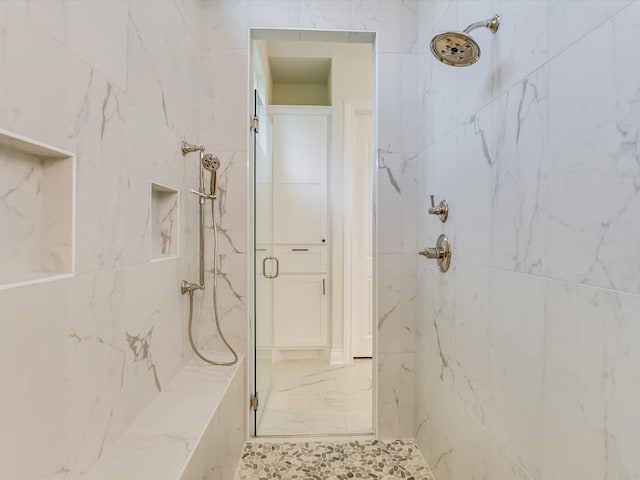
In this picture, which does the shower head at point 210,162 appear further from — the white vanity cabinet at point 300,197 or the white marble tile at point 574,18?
the white vanity cabinet at point 300,197

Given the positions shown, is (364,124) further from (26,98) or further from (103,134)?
(26,98)

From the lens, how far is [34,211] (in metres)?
0.91

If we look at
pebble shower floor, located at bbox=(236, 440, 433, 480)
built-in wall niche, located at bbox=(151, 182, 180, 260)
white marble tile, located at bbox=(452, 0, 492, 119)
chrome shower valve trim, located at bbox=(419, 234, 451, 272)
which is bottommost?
pebble shower floor, located at bbox=(236, 440, 433, 480)

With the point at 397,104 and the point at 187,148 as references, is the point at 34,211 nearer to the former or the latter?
the point at 187,148

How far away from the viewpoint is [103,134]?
1087mm

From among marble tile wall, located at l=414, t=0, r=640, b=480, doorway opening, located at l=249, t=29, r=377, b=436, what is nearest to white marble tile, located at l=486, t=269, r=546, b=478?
marble tile wall, located at l=414, t=0, r=640, b=480

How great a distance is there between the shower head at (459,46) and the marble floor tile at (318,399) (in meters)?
1.95

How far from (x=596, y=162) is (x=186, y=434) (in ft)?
4.32

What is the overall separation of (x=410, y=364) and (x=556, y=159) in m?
1.44

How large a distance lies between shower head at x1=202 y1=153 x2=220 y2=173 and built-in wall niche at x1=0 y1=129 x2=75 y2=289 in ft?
2.89

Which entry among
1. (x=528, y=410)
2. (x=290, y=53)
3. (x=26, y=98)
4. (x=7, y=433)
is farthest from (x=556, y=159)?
(x=290, y=53)

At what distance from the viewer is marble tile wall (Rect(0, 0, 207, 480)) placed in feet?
2.56

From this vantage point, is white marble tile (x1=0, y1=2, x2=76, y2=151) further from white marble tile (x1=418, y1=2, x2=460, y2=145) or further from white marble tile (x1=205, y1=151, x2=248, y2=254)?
white marble tile (x1=418, y1=2, x2=460, y2=145)

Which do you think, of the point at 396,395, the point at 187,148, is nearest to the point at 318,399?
the point at 396,395
